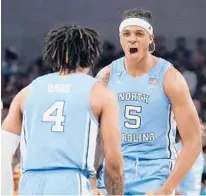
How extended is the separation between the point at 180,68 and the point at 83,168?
640 centimetres

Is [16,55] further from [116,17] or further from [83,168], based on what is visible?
Result: [83,168]

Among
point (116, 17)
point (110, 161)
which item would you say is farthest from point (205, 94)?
point (110, 161)

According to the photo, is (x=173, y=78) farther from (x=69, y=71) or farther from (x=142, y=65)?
(x=69, y=71)

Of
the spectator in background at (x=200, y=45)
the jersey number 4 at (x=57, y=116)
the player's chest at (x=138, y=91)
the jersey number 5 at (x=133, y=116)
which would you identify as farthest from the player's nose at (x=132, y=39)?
the spectator in background at (x=200, y=45)

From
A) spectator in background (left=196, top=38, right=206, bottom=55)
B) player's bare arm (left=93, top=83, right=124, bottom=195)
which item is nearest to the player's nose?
player's bare arm (left=93, top=83, right=124, bottom=195)

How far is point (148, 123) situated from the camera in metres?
5.55

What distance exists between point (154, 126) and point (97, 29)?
527 cm

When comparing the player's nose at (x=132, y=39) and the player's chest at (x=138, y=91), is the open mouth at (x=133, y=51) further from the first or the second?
the player's chest at (x=138, y=91)

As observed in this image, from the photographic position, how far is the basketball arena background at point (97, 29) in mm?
10609

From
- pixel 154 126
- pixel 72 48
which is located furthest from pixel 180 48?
pixel 72 48

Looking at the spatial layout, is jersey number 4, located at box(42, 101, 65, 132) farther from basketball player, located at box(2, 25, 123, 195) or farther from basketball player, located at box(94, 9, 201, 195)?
basketball player, located at box(94, 9, 201, 195)

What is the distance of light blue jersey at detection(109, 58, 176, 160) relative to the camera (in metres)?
5.54

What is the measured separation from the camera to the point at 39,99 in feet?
14.9

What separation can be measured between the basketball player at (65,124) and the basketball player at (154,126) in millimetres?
894
